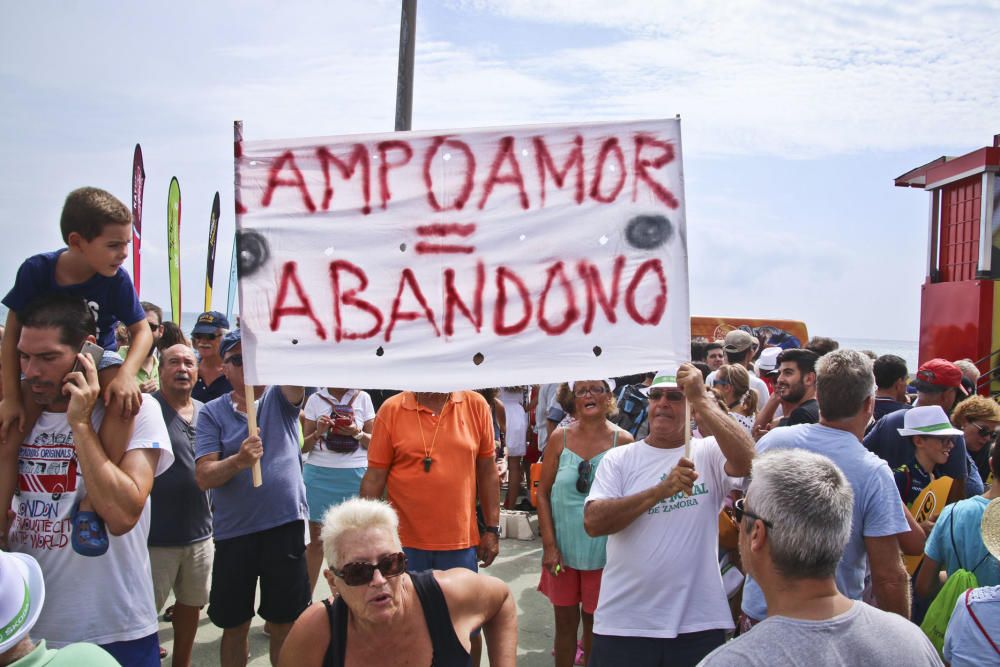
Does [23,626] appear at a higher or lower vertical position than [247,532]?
higher

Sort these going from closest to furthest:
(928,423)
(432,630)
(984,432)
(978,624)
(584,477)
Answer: (978,624), (432,630), (928,423), (584,477), (984,432)

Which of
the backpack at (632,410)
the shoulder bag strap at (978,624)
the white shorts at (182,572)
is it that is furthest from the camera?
the backpack at (632,410)

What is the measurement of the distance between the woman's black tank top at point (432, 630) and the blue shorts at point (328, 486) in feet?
9.79

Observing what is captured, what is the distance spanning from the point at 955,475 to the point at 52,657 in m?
4.14

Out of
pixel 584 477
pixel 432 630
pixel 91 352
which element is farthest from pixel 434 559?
pixel 91 352

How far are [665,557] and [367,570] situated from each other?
1.32 meters

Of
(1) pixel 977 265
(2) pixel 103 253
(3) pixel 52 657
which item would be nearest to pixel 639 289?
(2) pixel 103 253

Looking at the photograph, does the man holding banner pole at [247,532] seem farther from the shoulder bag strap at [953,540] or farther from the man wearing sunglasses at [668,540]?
the shoulder bag strap at [953,540]

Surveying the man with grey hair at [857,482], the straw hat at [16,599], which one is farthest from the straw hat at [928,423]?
the straw hat at [16,599]

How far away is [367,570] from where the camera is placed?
8.35 ft

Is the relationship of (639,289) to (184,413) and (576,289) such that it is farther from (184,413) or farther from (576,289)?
(184,413)

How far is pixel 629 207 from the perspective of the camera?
3.25 metres

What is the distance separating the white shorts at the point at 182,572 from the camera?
14.9 feet

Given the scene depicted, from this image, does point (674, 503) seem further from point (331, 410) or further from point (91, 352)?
point (331, 410)
